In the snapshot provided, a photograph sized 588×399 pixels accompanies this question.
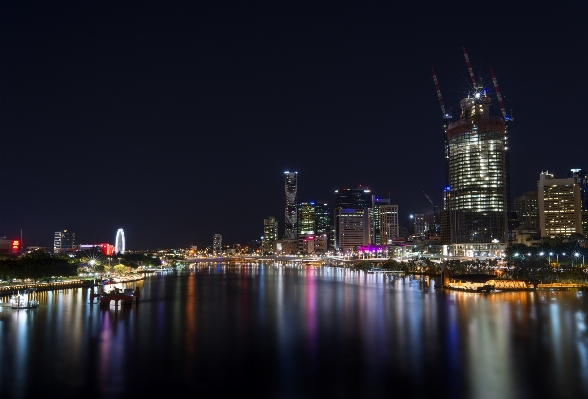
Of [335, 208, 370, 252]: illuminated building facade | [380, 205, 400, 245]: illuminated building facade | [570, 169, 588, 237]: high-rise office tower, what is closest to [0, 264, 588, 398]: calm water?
[570, 169, 588, 237]: high-rise office tower

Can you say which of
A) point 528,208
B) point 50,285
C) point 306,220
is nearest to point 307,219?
point 306,220

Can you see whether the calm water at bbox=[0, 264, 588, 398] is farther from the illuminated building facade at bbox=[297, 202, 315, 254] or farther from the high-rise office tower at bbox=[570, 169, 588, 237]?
the illuminated building facade at bbox=[297, 202, 315, 254]

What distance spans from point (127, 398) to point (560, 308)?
1917 cm

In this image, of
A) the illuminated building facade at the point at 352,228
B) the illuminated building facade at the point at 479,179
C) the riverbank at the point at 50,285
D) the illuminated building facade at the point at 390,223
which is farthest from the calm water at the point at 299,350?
the illuminated building facade at the point at 390,223

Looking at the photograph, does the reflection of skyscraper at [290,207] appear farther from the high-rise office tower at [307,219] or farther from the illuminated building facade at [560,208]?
the illuminated building facade at [560,208]

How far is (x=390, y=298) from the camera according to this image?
29.2m

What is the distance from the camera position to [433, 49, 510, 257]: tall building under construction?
77.6m

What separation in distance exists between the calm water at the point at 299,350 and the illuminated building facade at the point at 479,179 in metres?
55.0

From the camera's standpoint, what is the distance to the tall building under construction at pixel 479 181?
77625 millimetres

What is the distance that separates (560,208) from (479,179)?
1149cm

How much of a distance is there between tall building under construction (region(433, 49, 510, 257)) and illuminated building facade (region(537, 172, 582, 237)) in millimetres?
5608

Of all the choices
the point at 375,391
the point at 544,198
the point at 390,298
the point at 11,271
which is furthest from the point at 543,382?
the point at 544,198

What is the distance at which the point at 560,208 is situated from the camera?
241 feet

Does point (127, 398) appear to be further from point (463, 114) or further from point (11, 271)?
point (463, 114)
